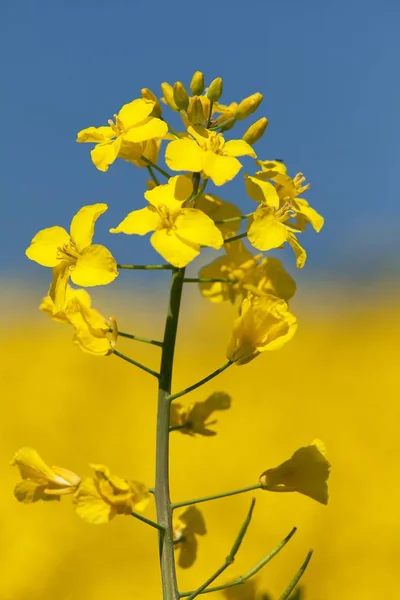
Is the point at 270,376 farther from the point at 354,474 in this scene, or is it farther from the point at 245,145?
the point at 245,145

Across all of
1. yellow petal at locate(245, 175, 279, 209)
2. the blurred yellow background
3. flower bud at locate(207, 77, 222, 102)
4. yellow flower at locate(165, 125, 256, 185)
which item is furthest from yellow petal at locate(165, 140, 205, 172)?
the blurred yellow background

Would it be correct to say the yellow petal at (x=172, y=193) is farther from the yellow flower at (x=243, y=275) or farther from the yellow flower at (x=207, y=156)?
the yellow flower at (x=243, y=275)

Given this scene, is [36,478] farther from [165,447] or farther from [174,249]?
[174,249]

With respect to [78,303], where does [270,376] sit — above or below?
above

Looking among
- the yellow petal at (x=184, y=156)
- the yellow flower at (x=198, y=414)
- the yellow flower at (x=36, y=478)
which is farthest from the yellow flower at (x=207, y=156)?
the yellow flower at (x=36, y=478)

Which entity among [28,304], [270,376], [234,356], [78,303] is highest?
[28,304]

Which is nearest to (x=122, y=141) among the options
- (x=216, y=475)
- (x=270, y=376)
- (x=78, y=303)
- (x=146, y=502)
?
(x=78, y=303)

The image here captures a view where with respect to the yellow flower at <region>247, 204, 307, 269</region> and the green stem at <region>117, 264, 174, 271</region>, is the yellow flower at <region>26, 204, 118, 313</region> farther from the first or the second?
the yellow flower at <region>247, 204, 307, 269</region>
